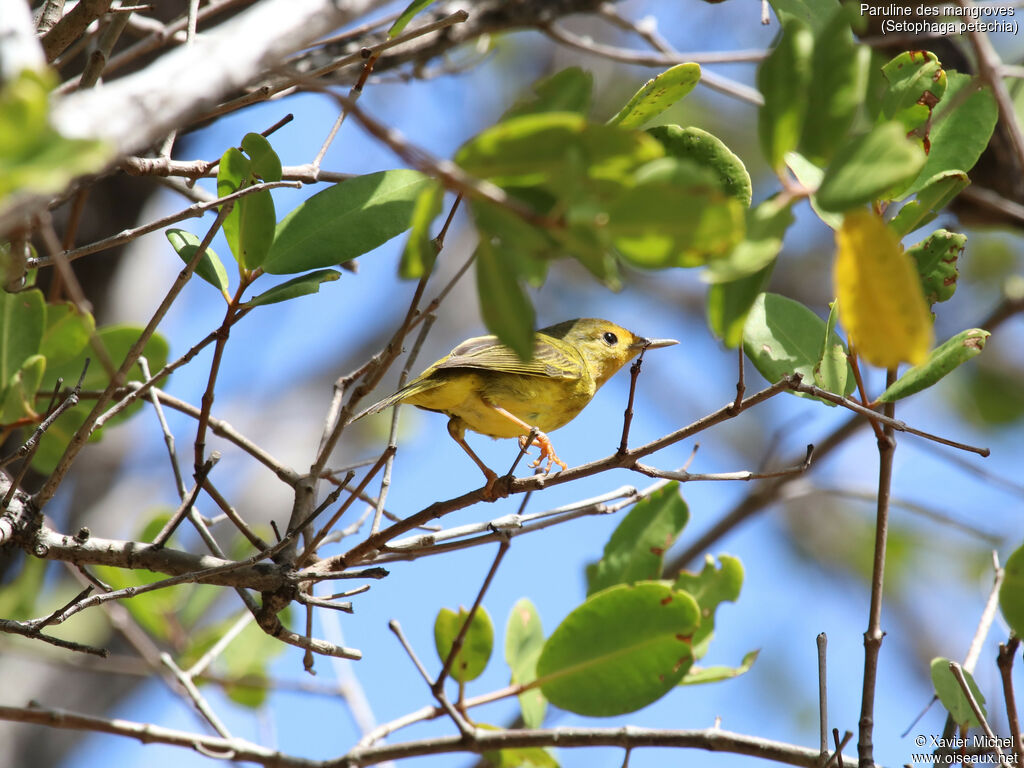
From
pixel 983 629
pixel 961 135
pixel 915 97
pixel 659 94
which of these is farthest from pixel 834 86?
pixel 983 629

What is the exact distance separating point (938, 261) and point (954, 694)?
1.01 meters

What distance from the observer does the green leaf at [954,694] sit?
2.17 metres

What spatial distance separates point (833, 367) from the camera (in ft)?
6.71

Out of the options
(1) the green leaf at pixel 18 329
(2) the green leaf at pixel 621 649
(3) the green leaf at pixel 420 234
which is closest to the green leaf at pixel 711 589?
(2) the green leaf at pixel 621 649

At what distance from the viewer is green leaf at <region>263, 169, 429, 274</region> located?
2.03 metres

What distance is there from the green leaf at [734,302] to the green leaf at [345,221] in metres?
0.91

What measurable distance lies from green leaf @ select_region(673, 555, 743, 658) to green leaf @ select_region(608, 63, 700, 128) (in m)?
1.27

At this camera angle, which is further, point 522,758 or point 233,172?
point 522,758

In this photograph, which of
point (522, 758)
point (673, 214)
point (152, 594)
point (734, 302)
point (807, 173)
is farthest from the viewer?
point (152, 594)

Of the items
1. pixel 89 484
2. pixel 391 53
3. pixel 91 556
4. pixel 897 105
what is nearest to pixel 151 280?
pixel 89 484

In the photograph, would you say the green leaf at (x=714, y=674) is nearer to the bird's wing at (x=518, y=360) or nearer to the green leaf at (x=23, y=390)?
the bird's wing at (x=518, y=360)

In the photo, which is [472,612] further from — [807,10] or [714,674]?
[807,10]

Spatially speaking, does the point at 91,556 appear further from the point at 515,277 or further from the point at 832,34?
the point at 832,34

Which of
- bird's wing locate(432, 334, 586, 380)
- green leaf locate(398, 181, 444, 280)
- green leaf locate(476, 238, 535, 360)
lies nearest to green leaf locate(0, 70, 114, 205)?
green leaf locate(398, 181, 444, 280)
